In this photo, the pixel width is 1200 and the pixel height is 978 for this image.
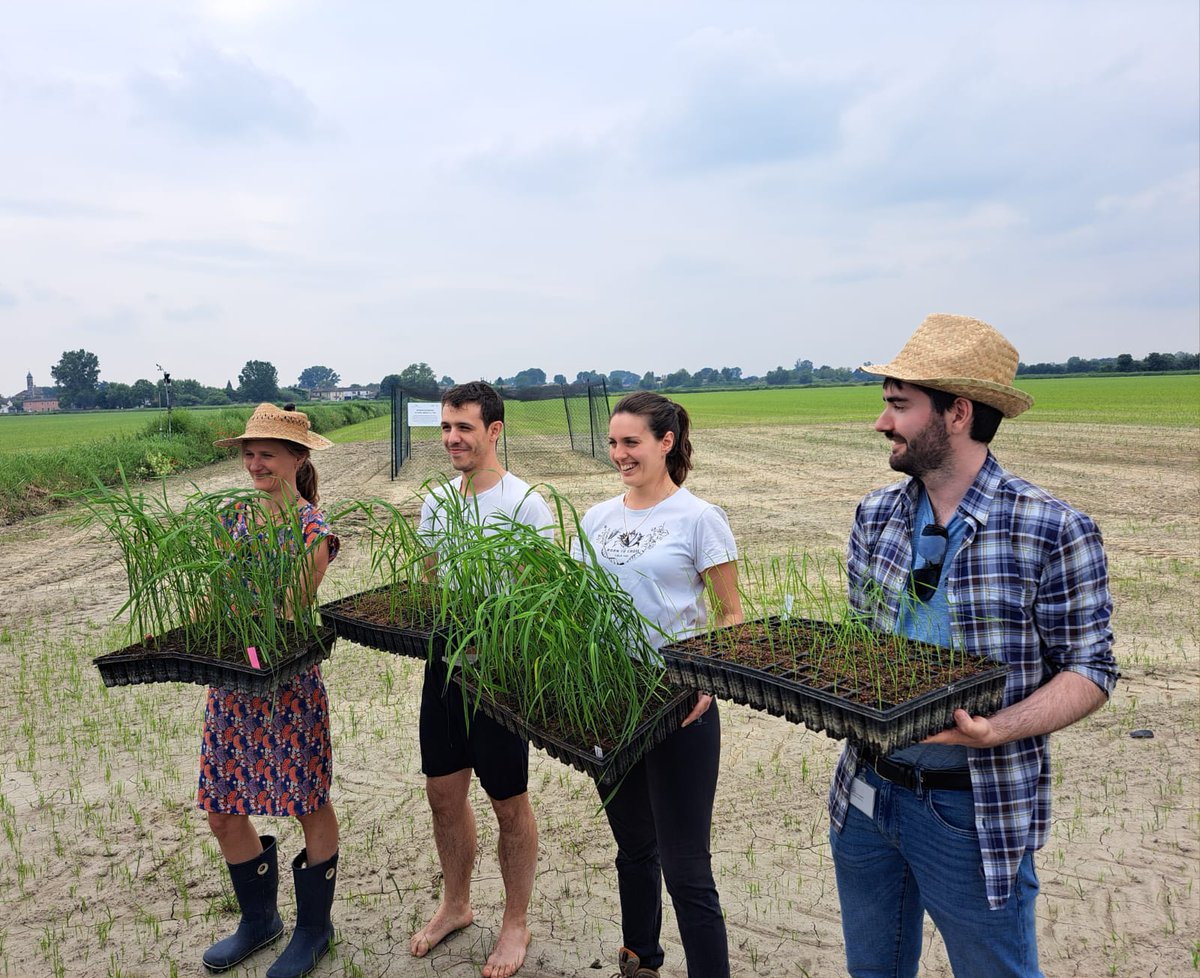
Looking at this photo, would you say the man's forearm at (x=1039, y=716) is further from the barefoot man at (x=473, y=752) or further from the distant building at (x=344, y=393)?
the distant building at (x=344, y=393)

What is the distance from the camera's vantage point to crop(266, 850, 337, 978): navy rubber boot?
279 cm

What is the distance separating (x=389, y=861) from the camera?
3535 millimetres

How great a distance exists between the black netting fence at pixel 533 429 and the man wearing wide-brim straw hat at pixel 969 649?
13.9m

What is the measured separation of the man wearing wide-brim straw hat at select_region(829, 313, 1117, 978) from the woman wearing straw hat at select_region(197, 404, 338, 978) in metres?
1.67

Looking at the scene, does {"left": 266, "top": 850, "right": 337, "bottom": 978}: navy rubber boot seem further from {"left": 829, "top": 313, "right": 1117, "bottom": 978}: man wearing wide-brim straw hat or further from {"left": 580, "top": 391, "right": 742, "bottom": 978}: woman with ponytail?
{"left": 829, "top": 313, "right": 1117, "bottom": 978}: man wearing wide-brim straw hat

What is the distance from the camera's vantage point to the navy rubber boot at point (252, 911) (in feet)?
9.34

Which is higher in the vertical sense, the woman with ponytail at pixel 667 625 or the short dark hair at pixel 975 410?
the short dark hair at pixel 975 410

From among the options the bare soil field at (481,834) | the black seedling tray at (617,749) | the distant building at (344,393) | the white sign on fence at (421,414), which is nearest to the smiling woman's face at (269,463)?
the bare soil field at (481,834)

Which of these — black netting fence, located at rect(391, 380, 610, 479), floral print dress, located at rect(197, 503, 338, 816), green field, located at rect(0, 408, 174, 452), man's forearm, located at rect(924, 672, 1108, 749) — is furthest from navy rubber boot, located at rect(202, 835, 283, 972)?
green field, located at rect(0, 408, 174, 452)

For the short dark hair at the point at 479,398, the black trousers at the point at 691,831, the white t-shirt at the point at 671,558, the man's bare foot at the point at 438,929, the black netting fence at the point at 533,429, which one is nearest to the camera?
the black trousers at the point at 691,831

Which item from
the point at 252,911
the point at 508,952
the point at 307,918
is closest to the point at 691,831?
the point at 508,952

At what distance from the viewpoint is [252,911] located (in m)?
2.92

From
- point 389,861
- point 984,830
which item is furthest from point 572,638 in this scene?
point 389,861

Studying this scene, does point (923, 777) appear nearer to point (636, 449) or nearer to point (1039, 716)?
point (1039, 716)
